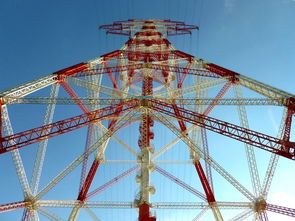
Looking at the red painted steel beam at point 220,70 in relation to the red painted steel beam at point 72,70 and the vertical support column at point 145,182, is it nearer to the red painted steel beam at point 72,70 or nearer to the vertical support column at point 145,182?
the vertical support column at point 145,182

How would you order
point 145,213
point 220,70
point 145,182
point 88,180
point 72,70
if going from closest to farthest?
point 145,213, point 145,182, point 72,70, point 220,70, point 88,180

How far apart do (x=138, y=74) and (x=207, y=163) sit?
40.8 feet

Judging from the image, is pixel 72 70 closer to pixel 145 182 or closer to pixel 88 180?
pixel 88 180

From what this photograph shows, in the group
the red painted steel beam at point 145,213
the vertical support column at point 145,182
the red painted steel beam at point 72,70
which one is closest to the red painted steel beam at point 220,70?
the vertical support column at point 145,182

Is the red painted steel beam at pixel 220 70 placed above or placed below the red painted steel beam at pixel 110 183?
above

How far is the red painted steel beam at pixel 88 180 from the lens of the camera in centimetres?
1822

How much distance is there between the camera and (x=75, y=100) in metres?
16.2

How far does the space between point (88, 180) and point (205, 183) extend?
22.6ft

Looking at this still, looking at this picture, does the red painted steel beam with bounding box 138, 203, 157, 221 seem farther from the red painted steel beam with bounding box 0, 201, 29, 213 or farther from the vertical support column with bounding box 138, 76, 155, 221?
the red painted steel beam with bounding box 0, 201, 29, 213

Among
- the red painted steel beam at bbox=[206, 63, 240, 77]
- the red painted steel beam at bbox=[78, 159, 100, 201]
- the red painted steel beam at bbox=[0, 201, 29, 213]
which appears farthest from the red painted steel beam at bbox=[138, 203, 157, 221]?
the red painted steel beam at bbox=[206, 63, 240, 77]

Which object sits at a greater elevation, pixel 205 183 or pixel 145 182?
pixel 205 183

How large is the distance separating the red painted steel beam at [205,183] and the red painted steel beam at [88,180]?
6.41m

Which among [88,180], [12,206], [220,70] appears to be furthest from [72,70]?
[220,70]

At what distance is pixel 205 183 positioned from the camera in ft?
62.8
